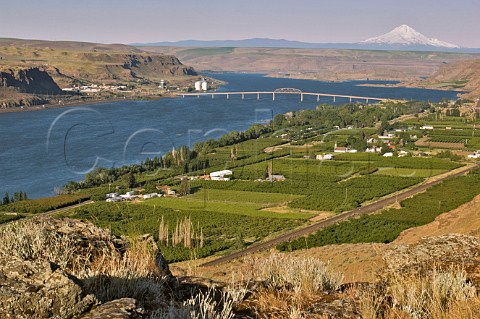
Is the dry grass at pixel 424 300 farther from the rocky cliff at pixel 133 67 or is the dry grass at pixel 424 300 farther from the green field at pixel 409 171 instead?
the rocky cliff at pixel 133 67

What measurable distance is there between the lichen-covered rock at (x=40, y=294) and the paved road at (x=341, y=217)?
19.1 metres

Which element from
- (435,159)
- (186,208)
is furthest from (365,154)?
(186,208)

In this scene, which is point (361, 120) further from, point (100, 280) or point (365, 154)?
point (100, 280)

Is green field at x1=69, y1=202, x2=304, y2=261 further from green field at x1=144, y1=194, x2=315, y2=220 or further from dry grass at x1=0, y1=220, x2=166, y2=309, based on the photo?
dry grass at x1=0, y1=220, x2=166, y2=309

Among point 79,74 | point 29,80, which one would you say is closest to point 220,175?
point 29,80

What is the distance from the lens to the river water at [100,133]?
44625 mm

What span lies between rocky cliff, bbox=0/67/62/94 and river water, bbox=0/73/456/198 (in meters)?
16.0

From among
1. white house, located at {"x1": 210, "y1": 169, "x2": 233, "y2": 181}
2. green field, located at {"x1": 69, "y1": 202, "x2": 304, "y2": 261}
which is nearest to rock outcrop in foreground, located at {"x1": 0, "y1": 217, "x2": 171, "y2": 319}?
green field, located at {"x1": 69, "y1": 202, "x2": 304, "y2": 261}

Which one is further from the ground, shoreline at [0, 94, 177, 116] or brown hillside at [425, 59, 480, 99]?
brown hillside at [425, 59, 480, 99]

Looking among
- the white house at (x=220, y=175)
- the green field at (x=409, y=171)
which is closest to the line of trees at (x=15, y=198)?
the white house at (x=220, y=175)

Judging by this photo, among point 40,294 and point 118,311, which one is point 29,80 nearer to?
point 40,294

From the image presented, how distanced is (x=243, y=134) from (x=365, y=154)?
14.9m

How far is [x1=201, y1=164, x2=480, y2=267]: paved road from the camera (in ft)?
76.4

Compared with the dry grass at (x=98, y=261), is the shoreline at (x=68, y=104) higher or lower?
lower
